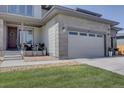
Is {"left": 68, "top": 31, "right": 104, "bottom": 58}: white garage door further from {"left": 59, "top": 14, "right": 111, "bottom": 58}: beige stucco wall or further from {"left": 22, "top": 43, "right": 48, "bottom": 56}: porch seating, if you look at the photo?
{"left": 22, "top": 43, "right": 48, "bottom": 56}: porch seating

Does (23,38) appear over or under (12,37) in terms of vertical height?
under

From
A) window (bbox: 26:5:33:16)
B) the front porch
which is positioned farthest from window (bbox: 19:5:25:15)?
the front porch

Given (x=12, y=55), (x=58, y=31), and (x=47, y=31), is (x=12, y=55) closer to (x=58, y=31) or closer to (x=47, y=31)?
(x=47, y=31)

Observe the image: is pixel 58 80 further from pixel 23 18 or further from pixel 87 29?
pixel 23 18

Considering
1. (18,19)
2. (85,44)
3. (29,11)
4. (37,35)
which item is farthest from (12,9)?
(85,44)

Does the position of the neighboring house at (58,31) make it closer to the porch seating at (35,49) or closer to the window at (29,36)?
the window at (29,36)

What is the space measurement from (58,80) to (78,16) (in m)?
8.06

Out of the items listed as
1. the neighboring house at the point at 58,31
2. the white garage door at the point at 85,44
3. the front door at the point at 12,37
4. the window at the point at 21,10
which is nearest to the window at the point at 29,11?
the neighboring house at the point at 58,31

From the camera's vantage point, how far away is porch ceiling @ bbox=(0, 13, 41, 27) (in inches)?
486

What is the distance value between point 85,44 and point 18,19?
6.72 meters

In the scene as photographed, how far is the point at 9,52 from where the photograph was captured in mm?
Answer: 11469

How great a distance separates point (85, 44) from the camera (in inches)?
Answer: 499

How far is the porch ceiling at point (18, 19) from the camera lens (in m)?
12.4
